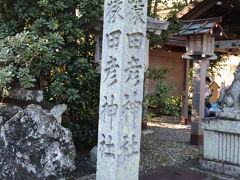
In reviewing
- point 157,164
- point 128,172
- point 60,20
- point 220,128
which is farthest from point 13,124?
point 220,128

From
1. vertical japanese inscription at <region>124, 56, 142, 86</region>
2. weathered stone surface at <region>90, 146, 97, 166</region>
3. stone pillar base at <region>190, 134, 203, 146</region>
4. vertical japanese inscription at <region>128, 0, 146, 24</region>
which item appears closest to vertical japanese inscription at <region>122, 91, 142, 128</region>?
vertical japanese inscription at <region>124, 56, 142, 86</region>

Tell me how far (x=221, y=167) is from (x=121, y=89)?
3.33 meters

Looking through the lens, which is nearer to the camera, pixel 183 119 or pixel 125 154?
pixel 125 154

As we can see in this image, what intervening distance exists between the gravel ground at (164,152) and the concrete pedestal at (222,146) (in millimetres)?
497

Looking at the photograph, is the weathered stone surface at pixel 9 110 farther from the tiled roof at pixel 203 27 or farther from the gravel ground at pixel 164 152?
the tiled roof at pixel 203 27

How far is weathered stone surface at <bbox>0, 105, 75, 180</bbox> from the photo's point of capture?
3.50 metres

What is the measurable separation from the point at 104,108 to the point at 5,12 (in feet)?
12.6

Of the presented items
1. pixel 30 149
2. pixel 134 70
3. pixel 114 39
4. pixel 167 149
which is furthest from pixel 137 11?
pixel 167 149

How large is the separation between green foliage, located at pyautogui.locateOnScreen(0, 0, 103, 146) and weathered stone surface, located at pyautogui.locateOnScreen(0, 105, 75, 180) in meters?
0.73

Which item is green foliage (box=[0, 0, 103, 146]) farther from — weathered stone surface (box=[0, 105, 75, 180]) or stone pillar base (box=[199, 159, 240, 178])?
stone pillar base (box=[199, 159, 240, 178])

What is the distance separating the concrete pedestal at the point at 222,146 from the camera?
202 inches

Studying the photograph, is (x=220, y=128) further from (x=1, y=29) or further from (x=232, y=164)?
(x=1, y=29)

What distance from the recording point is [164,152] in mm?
6562

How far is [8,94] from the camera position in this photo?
448 cm
